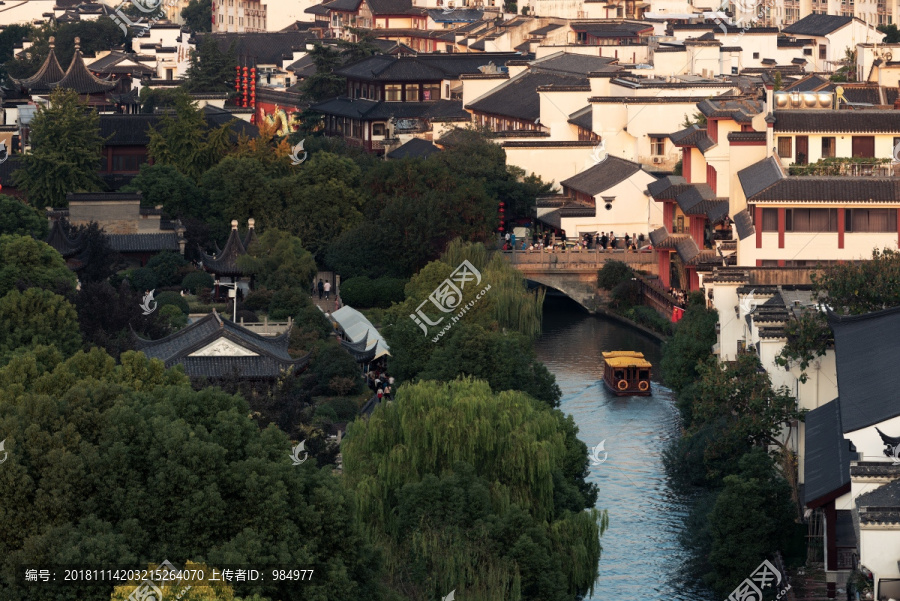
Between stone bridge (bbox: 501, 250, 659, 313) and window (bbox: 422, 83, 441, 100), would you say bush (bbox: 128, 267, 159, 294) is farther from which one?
window (bbox: 422, 83, 441, 100)

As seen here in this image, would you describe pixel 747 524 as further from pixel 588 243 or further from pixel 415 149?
pixel 415 149

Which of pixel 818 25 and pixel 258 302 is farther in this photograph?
pixel 818 25

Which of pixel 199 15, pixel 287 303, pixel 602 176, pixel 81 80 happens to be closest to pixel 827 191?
pixel 287 303

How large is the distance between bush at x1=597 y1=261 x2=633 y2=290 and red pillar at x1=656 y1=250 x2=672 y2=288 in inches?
51.1

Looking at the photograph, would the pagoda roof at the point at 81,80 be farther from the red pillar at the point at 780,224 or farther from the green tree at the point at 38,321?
the red pillar at the point at 780,224

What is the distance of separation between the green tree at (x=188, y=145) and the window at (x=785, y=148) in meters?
29.4

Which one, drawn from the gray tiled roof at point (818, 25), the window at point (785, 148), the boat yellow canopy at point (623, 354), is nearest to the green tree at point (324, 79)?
the gray tiled roof at point (818, 25)

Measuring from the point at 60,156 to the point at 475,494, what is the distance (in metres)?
46.4

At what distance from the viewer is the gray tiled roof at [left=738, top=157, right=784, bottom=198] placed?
53.6m

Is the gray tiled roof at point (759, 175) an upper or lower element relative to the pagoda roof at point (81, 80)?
upper

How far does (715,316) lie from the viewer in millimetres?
48562

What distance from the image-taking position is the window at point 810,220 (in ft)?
173

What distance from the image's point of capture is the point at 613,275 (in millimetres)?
68625

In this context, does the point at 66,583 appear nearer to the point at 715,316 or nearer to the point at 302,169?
the point at 715,316
